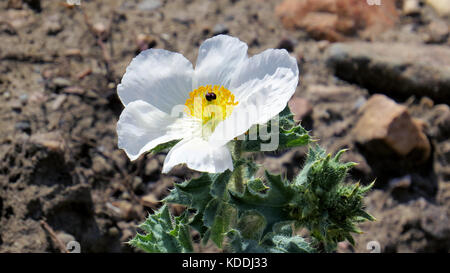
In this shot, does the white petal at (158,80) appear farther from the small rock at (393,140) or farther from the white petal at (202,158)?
the small rock at (393,140)

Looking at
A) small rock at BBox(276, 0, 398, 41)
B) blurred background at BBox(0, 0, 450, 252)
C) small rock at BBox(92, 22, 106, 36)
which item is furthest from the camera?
small rock at BBox(276, 0, 398, 41)

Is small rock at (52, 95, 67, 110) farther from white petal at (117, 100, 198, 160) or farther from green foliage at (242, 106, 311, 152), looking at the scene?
green foliage at (242, 106, 311, 152)

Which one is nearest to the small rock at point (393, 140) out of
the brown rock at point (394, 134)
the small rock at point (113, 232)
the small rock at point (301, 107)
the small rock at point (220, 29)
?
the brown rock at point (394, 134)

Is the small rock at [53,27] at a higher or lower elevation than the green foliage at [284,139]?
higher

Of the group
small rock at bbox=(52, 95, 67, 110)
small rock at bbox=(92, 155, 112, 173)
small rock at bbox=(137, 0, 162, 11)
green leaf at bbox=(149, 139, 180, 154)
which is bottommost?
small rock at bbox=(92, 155, 112, 173)

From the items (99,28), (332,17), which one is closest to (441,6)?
(332,17)

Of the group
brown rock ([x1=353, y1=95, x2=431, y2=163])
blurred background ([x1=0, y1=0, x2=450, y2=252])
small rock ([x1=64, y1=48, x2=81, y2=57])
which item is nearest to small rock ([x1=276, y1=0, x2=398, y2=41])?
blurred background ([x1=0, y1=0, x2=450, y2=252])

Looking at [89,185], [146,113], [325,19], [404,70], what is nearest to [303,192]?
[146,113]

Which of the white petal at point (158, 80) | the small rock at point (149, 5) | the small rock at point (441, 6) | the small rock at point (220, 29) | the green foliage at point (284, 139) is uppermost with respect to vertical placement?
the white petal at point (158, 80)
